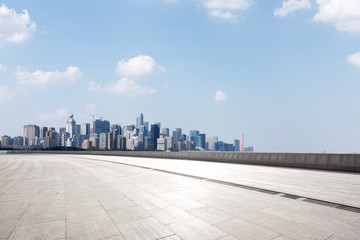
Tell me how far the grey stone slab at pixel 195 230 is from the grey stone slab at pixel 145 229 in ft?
0.73

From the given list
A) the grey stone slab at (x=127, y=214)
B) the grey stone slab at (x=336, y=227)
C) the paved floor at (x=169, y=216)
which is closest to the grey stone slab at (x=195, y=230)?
the paved floor at (x=169, y=216)

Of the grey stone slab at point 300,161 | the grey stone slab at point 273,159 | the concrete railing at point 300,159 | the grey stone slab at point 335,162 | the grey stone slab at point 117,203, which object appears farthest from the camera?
the grey stone slab at point 273,159

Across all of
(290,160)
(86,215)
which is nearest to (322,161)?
(290,160)

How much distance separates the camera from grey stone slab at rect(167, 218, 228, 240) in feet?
14.8

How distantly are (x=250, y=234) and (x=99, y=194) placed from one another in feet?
19.0

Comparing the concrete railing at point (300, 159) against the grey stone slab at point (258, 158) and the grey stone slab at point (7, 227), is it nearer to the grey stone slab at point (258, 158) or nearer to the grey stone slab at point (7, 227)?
the grey stone slab at point (258, 158)

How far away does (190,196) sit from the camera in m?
7.93

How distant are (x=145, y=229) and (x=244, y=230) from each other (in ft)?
6.96

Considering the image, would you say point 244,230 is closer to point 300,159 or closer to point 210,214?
point 210,214

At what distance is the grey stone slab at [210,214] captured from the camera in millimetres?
5504

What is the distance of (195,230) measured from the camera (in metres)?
4.85

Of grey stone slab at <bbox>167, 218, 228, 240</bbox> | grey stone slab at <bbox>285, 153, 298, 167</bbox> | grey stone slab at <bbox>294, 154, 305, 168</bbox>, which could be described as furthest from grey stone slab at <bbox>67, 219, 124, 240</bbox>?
grey stone slab at <bbox>285, 153, 298, 167</bbox>

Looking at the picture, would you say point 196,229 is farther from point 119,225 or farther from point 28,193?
point 28,193

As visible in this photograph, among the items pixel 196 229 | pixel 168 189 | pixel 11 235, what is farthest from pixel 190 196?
pixel 11 235
